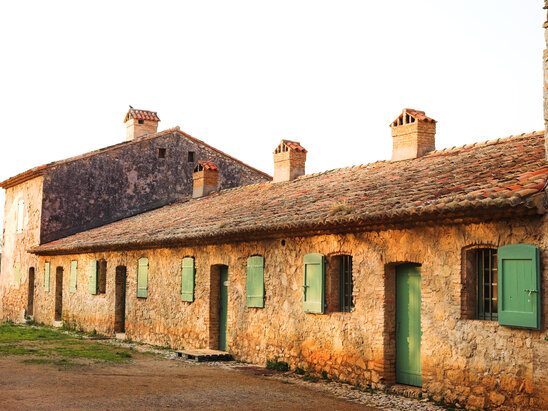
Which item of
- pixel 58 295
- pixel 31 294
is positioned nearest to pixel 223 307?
pixel 58 295

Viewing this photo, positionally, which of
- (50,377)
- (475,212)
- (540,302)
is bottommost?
(50,377)

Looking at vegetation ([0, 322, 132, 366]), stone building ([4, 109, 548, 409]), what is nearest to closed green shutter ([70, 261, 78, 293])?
vegetation ([0, 322, 132, 366])

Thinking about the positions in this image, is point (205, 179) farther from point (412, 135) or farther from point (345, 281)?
point (345, 281)

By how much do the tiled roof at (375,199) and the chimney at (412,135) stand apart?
0.40 meters

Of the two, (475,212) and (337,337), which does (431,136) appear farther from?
(475,212)

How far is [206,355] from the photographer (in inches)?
570

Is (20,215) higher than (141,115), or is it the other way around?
(141,115)

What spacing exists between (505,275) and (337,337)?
12.0ft

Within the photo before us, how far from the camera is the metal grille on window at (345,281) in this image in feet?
39.9

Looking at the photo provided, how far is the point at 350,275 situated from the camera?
478 inches

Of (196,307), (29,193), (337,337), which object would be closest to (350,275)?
(337,337)

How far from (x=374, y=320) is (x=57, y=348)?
8504mm

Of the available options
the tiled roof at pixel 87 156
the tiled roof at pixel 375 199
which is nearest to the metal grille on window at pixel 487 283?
the tiled roof at pixel 375 199

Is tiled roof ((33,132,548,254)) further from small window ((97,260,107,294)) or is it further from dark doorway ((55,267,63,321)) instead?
dark doorway ((55,267,63,321))
